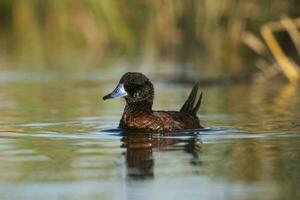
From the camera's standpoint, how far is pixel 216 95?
13.1 m

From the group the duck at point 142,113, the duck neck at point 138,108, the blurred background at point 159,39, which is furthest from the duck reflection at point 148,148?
the blurred background at point 159,39

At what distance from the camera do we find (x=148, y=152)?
25.3 ft

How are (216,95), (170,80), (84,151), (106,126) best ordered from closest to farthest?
(84,151)
(106,126)
(216,95)
(170,80)

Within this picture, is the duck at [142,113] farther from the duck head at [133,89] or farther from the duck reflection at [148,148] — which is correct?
the duck reflection at [148,148]

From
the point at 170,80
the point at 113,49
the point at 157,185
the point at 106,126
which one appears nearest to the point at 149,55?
the point at 113,49

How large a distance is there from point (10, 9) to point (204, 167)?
62.5ft

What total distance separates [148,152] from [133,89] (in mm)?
1534

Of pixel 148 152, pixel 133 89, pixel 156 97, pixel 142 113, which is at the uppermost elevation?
pixel 156 97

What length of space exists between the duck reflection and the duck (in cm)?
15

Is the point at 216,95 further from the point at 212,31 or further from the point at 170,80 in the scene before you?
the point at 212,31

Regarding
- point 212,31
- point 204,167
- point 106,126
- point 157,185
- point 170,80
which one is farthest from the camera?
point 212,31

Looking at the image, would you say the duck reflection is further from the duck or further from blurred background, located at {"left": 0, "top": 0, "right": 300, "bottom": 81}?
blurred background, located at {"left": 0, "top": 0, "right": 300, "bottom": 81}

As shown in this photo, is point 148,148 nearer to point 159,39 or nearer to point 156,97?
point 156,97

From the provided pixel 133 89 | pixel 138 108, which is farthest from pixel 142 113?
pixel 133 89
